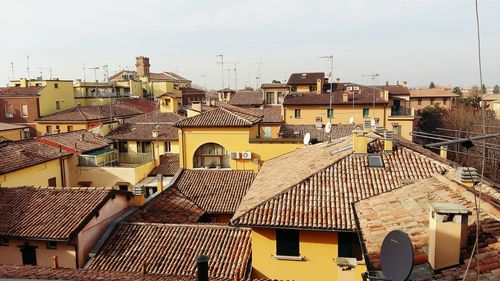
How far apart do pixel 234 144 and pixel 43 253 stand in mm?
10826

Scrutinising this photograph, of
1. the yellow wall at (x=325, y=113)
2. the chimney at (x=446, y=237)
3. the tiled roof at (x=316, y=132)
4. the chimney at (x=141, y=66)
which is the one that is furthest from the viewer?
the chimney at (x=141, y=66)

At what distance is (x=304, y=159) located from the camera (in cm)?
1529

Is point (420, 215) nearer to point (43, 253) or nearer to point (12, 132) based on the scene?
point (43, 253)

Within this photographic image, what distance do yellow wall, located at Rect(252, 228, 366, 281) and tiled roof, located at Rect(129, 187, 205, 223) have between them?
14.6ft

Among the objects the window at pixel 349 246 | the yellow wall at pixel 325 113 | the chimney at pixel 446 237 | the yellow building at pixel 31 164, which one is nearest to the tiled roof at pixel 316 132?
the yellow wall at pixel 325 113

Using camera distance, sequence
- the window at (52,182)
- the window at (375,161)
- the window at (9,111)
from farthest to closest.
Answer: the window at (9,111) < the window at (52,182) < the window at (375,161)

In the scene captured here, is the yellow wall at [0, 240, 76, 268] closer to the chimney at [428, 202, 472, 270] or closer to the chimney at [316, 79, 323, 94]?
the chimney at [428, 202, 472, 270]

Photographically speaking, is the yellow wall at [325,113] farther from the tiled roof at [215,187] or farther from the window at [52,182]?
the window at [52,182]

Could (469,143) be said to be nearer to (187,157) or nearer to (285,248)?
(285,248)

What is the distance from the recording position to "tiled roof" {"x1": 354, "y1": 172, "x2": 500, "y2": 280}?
5.64m

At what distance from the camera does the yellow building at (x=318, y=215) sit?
10.2m

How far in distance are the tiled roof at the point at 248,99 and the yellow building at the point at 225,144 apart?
25429 mm

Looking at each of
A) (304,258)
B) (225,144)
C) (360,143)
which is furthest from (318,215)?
(225,144)

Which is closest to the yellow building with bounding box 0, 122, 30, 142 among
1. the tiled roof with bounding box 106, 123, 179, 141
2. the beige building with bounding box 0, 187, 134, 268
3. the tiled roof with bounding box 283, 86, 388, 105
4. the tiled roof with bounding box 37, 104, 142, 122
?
the tiled roof with bounding box 37, 104, 142, 122
